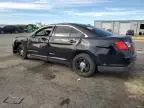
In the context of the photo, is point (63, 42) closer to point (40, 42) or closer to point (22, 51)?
point (40, 42)

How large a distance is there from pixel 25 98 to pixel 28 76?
172 centimetres

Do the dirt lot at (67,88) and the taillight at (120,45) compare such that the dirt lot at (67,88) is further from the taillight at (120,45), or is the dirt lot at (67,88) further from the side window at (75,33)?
the side window at (75,33)

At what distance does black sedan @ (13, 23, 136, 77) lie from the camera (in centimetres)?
560

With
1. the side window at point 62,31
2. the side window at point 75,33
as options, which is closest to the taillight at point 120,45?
the side window at point 75,33

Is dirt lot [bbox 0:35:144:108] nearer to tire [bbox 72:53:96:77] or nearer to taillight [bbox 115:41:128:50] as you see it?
tire [bbox 72:53:96:77]

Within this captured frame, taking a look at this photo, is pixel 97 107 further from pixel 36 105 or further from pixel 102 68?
pixel 102 68

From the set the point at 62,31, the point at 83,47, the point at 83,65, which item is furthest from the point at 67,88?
the point at 62,31

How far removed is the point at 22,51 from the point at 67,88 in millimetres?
4003

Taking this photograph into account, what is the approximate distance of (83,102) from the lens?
4113mm

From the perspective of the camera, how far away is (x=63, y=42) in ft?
21.1

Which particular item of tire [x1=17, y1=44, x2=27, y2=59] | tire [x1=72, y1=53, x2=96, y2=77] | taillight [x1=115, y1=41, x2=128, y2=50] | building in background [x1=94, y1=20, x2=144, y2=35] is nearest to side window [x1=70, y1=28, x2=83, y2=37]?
tire [x1=72, y1=53, x2=96, y2=77]

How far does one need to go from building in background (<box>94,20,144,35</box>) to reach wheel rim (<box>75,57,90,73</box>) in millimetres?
44880

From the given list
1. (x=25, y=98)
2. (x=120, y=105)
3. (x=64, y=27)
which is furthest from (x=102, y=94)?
(x=64, y=27)

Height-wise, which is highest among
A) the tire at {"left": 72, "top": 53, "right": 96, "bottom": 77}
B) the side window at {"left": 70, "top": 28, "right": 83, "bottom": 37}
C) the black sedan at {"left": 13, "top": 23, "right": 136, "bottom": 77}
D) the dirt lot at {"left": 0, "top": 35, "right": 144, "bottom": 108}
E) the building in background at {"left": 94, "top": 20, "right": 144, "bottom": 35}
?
the building in background at {"left": 94, "top": 20, "right": 144, "bottom": 35}
